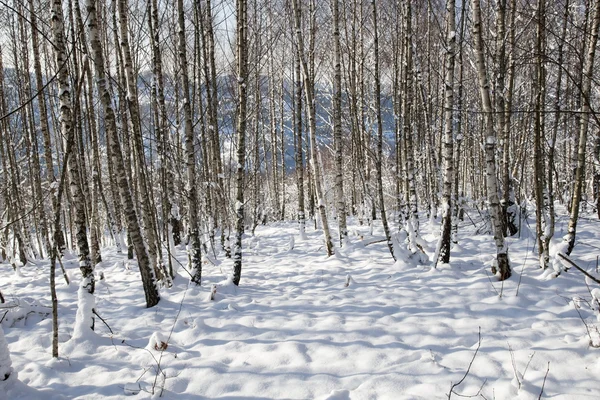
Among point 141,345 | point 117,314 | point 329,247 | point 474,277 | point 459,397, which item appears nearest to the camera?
point 459,397

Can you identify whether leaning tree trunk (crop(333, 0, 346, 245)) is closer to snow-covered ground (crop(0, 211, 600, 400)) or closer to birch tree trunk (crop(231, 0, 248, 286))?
birch tree trunk (crop(231, 0, 248, 286))

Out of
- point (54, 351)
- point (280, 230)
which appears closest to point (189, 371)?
point (54, 351)

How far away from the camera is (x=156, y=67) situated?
18.1ft

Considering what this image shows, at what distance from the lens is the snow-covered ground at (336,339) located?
2.60 meters

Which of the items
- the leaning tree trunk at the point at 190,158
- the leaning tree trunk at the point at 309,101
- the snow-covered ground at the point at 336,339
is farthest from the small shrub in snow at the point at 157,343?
the leaning tree trunk at the point at 309,101

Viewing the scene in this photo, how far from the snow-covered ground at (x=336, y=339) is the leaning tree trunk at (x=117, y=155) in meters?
0.37

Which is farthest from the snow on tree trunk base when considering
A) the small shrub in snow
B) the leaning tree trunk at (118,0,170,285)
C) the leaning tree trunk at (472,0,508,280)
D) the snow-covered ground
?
the leaning tree trunk at (472,0,508,280)

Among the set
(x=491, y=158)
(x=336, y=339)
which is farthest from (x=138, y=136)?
(x=491, y=158)

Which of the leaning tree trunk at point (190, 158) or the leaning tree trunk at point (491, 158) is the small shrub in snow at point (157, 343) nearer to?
the leaning tree trunk at point (190, 158)

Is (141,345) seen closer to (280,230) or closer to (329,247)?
(329,247)

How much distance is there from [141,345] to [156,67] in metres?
4.26

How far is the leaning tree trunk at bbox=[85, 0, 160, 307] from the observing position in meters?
3.65

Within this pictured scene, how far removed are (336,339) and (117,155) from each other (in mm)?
3137

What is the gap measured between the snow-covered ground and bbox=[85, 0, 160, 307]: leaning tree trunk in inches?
14.7
